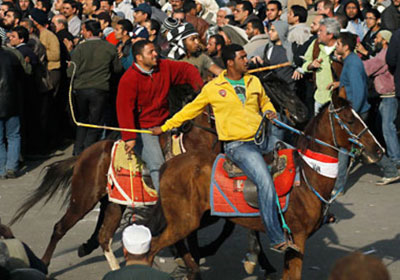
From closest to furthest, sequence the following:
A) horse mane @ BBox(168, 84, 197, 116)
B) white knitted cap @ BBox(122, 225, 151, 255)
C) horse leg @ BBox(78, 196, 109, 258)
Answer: white knitted cap @ BBox(122, 225, 151, 255)
horse leg @ BBox(78, 196, 109, 258)
horse mane @ BBox(168, 84, 197, 116)

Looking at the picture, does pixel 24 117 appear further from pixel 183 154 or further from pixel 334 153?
pixel 334 153

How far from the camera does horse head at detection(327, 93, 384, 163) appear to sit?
750cm

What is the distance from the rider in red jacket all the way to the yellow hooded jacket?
85cm

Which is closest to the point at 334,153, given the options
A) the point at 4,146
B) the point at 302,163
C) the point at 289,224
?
the point at 302,163

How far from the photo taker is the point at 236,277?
8531 mm

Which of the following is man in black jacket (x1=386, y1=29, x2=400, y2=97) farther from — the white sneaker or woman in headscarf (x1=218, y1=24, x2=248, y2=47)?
woman in headscarf (x1=218, y1=24, x2=248, y2=47)

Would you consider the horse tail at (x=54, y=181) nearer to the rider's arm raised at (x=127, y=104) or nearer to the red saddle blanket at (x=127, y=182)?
the red saddle blanket at (x=127, y=182)

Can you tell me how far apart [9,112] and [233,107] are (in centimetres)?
679

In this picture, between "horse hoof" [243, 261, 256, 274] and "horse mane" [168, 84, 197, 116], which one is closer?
"horse hoof" [243, 261, 256, 274]

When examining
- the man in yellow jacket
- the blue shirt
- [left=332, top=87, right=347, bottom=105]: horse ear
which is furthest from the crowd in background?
[left=332, top=87, right=347, bottom=105]: horse ear

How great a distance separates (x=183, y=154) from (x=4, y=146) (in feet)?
21.9

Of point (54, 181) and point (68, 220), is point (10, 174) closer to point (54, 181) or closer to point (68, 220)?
point (54, 181)

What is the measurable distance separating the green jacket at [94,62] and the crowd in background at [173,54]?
17 mm

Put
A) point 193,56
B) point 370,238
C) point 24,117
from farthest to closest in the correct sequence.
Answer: point 24,117
point 193,56
point 370,238
